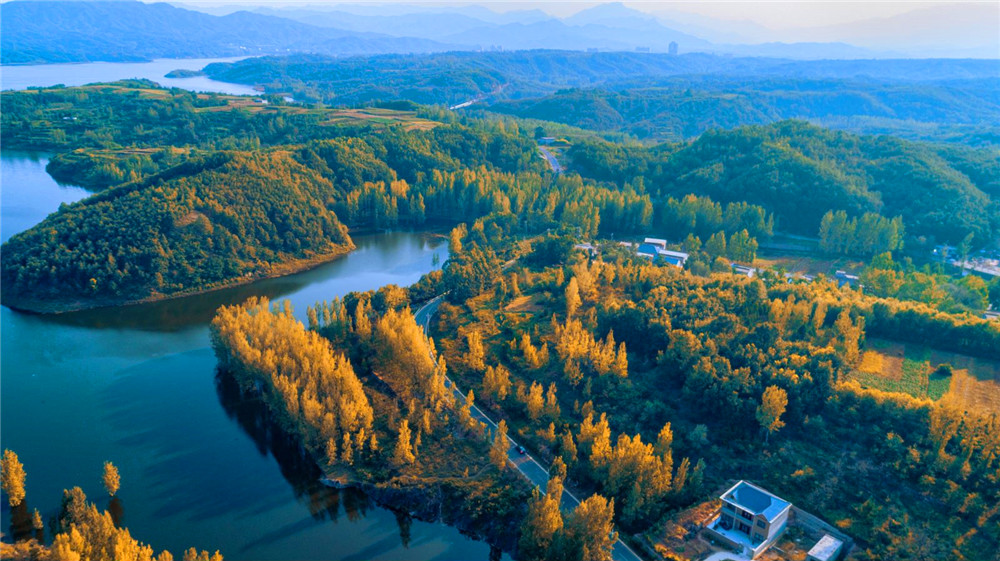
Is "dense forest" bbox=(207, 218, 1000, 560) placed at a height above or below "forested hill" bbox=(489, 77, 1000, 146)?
below

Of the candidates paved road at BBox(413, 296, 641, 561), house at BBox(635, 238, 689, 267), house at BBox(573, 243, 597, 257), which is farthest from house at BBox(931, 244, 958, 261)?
paved road at BBox(413, 296, 641, 561)

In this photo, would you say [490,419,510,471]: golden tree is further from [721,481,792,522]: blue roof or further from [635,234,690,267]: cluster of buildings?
[635,234,690,267]: cluster of buildings

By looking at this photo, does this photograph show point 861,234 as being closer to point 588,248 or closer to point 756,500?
point 588,248

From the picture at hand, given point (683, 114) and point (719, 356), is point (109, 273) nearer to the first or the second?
point (719, 356)

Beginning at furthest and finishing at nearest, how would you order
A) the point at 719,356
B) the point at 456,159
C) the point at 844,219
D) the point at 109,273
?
1. the point at 456,159
2. the point at 844,219
3. the point at 109,273
4. the point at 719,356

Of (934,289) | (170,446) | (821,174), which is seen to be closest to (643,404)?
(170,446)

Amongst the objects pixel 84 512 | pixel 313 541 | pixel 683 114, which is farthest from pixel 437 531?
pixel 683 114

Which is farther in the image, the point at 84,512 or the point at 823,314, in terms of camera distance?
the point at 823,314
